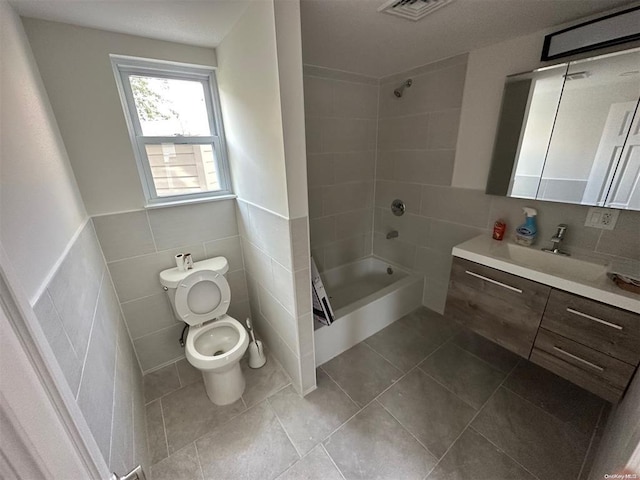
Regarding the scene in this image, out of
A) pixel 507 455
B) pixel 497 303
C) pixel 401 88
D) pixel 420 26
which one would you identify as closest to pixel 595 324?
pixel 497 303

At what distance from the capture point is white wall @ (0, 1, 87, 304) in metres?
0.68

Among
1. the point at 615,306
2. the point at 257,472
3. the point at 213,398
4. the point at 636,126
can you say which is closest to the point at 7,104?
the point at 213,398

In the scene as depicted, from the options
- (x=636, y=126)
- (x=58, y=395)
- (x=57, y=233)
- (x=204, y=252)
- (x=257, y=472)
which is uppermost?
(x=636, y=126)

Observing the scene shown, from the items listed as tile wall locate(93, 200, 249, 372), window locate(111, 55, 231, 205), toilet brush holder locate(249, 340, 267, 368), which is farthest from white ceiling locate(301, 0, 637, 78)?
toilet brush holder locate(249, 340, 267, 368)

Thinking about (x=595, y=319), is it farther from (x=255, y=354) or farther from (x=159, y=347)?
(x=159, y=347)

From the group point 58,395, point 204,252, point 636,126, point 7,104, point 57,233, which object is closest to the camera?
point 58,395

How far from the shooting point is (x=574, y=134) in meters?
1.47

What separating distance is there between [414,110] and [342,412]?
2322 mm

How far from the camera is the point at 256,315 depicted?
2.15m

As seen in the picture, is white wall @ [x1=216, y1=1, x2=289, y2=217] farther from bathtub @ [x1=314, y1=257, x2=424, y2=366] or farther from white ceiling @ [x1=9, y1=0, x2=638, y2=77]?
bathtub @ [x1=314, y1=257, x2=424, y2=366]

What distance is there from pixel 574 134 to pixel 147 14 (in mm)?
2318

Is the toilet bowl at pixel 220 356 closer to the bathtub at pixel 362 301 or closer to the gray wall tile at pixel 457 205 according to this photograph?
the bathtub at pixel 362 301

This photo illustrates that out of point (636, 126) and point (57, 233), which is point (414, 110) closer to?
point (636, 126)

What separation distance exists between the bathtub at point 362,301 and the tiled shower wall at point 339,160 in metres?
0.21
